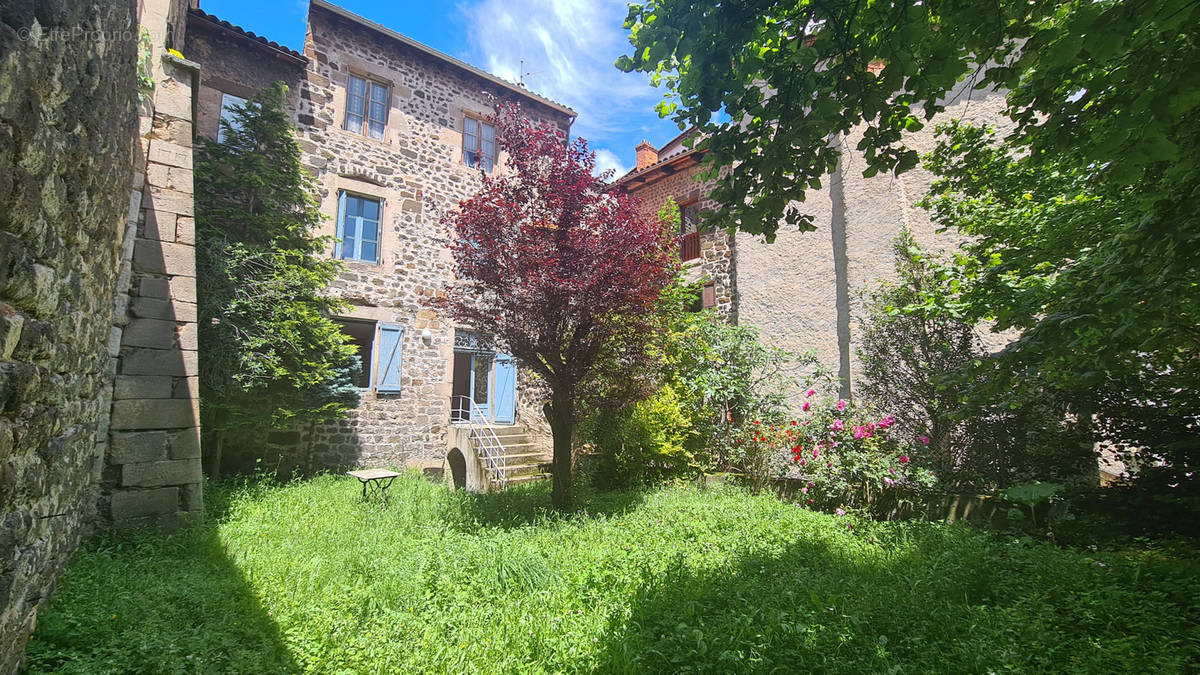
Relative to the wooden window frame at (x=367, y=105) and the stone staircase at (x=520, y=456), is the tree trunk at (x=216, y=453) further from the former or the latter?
the wooden window frame at (x=367, y=105)

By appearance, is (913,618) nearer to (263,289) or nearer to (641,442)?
(641,442)

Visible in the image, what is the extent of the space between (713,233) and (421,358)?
23.4 feet

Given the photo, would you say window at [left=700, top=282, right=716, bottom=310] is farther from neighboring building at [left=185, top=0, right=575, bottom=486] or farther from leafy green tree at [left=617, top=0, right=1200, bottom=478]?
leafy green tree at [left=617, top=0, right=1200, bottom=478]

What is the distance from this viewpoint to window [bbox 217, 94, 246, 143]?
8.84 metres

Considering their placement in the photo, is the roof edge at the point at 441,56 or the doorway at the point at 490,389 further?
the doorway at the point at 490,389

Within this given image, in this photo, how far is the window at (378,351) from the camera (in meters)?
10.1

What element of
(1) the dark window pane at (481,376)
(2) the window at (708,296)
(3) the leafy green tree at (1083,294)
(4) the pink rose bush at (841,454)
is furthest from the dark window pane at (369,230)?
(3) the leafy green tree at (1083,294)

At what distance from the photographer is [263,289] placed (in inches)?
321

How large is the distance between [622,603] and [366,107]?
1133 centimetres

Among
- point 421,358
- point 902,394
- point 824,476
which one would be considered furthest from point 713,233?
point 421,358

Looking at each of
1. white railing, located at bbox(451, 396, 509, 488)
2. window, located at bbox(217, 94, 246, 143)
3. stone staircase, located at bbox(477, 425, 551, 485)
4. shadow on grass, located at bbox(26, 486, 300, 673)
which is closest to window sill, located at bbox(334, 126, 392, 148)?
window, located at bbox(217, 94, 246, 143)

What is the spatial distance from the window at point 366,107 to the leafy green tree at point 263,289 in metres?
1.60

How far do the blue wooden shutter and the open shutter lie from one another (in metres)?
1.69

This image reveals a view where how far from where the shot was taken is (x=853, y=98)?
281 centimetres
